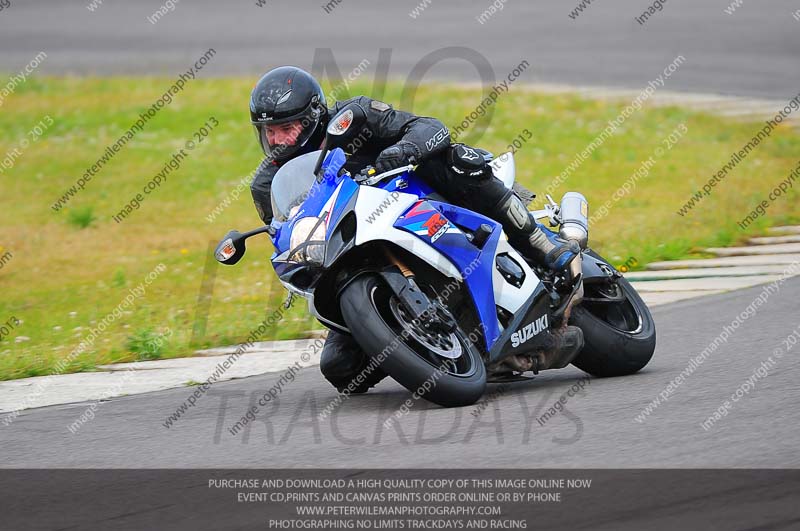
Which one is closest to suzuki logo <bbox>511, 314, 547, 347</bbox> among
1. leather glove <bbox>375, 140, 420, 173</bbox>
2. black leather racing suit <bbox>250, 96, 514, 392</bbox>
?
black leather racing suit <bbox>250, 96, 514, 392</bbox>

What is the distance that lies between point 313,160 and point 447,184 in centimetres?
80

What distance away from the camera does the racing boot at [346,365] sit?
265 inches

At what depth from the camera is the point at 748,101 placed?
16.8m

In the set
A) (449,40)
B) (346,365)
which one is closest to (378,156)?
(346,365)

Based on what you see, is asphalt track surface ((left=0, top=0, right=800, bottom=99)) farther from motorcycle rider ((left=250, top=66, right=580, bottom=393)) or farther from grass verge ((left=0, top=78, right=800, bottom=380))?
motorcycle rider ((left=250, top=66, right=580, bottom=393))

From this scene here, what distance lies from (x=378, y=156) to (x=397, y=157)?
0.59 ft

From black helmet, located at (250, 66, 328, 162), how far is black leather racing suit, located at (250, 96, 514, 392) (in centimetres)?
15

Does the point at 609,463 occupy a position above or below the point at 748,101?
above

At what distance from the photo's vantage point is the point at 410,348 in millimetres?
5875

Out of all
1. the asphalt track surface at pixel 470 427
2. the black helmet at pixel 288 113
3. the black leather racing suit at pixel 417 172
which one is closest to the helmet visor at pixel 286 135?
the black helmet at pixel 288 113

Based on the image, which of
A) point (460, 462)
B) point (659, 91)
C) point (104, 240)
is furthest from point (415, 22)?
point (460, 462)

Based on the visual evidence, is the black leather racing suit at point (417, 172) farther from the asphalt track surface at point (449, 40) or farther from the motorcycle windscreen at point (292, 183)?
the asphalt track surface at point (449, 40)

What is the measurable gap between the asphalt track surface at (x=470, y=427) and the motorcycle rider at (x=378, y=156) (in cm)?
36
